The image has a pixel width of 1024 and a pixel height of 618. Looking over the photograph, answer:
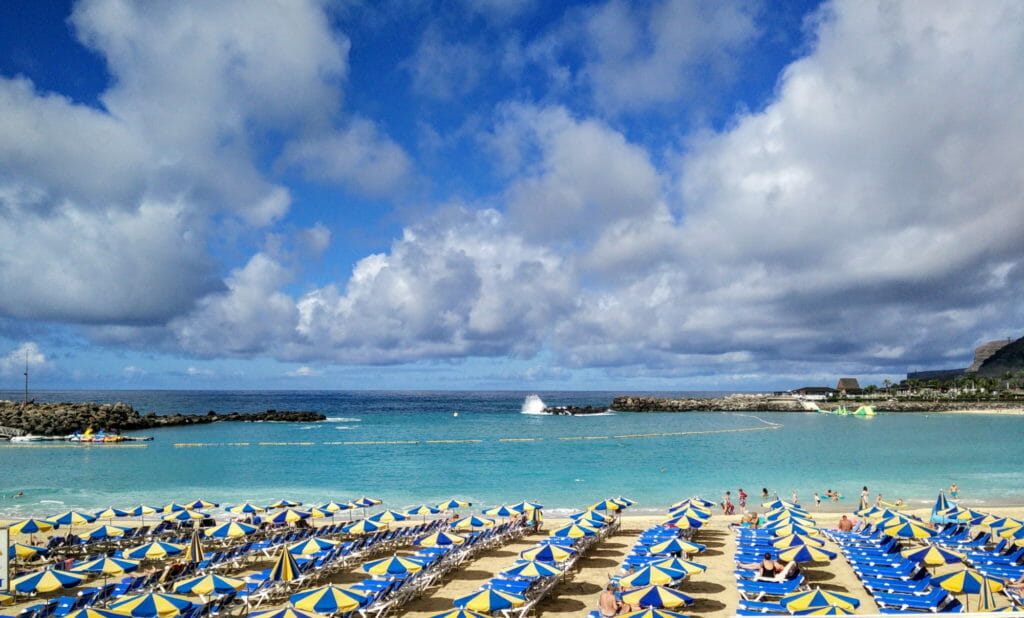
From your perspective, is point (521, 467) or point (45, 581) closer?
point (45, 581)

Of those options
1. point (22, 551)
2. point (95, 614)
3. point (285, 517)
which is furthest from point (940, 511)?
point (22, 551)

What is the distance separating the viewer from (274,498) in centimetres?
3209

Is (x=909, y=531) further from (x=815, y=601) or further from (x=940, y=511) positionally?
(x=815, y=601)

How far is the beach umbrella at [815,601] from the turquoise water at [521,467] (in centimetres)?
1732

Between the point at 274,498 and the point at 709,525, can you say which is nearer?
the point at 709,525

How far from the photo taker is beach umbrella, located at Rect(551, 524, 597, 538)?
55.6ft

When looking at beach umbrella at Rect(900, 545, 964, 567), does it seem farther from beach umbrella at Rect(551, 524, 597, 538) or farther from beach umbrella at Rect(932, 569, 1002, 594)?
beach umbrella at Rect(551, 524, 597, 538)

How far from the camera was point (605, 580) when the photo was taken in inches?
617

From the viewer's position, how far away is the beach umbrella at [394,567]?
13.9 m

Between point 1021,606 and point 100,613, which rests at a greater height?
point 100,613

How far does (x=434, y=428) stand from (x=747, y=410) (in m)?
61.9

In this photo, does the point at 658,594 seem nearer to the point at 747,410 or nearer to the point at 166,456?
the point at 166,456

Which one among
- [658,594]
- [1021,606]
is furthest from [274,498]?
[1021,606]

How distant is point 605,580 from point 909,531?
27.2 feet
